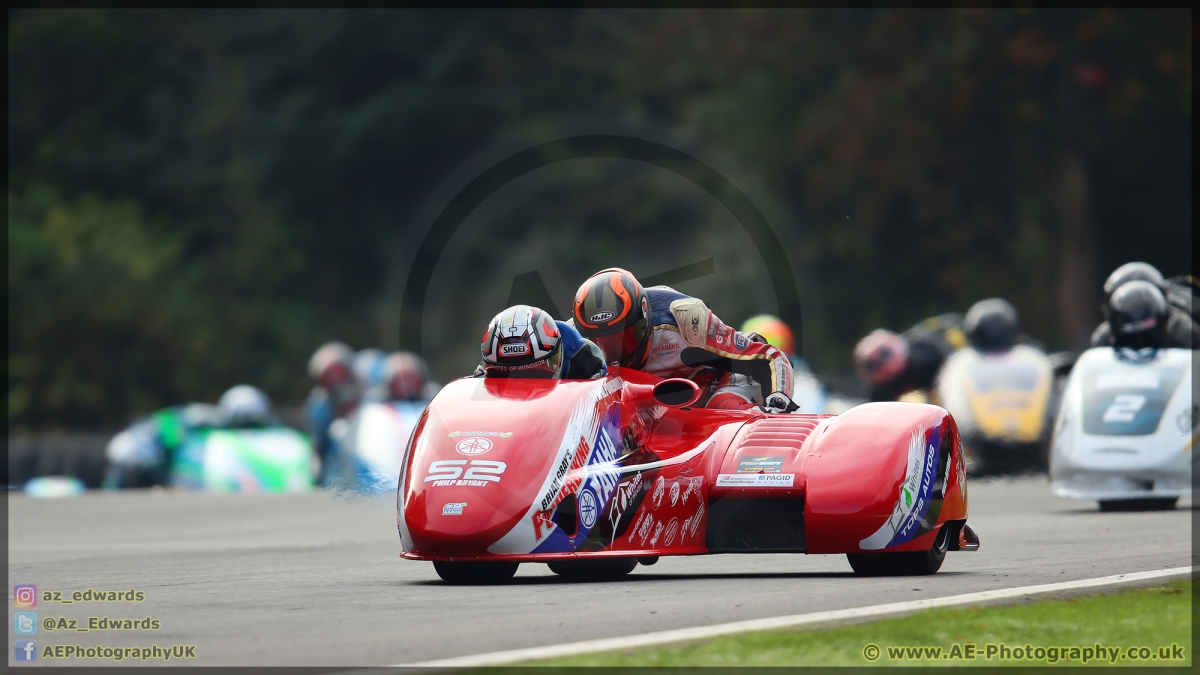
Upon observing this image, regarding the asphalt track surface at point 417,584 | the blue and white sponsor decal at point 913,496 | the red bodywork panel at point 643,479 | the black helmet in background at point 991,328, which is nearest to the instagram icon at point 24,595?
the asphalt track surface at point 417,584

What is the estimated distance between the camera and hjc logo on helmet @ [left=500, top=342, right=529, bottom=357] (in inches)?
366

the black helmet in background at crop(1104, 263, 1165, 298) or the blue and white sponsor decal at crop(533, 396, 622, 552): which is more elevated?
the black helmet in background at crop(1104, 263, 1165, 298)

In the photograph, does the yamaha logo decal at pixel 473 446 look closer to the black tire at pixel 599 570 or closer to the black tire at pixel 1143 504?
the black tire at pixel 599 570

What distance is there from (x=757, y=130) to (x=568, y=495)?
31250 millimetres

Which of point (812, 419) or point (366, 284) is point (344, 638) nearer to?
point (812, 419)

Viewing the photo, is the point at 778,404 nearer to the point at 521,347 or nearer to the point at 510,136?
the point at 521,347

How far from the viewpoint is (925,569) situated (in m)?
9.21

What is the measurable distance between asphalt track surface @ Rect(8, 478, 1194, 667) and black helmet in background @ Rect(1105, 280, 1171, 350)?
1.39m

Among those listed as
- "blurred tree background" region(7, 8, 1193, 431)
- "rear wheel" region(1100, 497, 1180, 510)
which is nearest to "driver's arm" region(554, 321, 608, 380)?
"rear wheel" region(1100, 497, 1180, 510)

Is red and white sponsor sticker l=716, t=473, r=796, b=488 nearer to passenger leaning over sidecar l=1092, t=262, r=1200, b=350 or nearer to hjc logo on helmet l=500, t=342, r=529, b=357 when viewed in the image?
hjc logo on helmet l=500, t=342, r=529, b=357

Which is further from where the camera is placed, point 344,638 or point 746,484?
point 746,484

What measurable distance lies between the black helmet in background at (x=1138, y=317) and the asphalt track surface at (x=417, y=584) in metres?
1.39

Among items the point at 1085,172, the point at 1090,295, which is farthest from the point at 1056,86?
the point at 1090,295

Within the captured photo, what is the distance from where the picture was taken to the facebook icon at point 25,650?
253 inches
